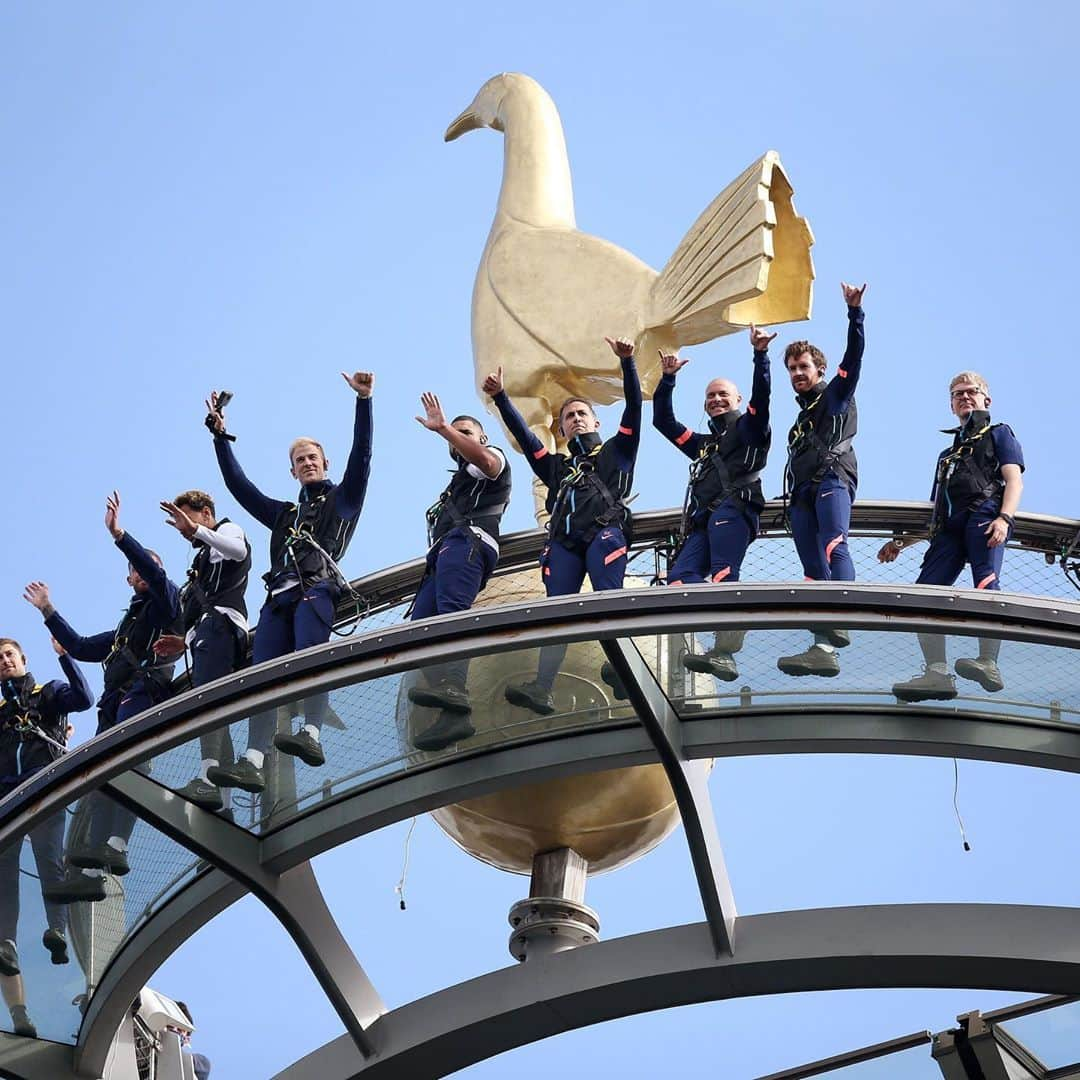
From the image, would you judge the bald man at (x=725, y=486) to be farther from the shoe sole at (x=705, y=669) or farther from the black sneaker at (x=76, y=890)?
the black sneaker at (x=76, y=890)

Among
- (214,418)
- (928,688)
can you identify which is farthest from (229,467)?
(928,688)

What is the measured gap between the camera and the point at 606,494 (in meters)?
16.0

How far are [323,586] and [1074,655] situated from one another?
5.41 metres

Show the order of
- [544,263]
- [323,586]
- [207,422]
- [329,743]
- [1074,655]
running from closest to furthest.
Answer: [1074,655]
[329,743]
[323,586]
[207,422]
[544,263]

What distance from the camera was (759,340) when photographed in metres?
15.8

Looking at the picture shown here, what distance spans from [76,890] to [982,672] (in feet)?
21.7

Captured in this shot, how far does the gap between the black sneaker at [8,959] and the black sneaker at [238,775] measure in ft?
8.84

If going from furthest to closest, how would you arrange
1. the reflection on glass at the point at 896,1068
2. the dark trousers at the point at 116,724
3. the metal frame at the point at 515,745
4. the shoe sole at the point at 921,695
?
the reflection on glass at the point at 896,1068 → the dark trousers at the point at 116,724 → the shoe sole at the point at 921,695 → the metal frame at the point at 515,745

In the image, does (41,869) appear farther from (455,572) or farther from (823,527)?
(823,527)

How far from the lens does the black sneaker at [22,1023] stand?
17062 mm

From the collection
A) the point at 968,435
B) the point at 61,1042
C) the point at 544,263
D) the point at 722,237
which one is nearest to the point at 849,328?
the point at 968,435

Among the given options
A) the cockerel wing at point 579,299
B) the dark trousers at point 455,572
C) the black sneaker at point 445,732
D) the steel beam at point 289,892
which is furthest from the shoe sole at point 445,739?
the cockerel wing at point 579,299

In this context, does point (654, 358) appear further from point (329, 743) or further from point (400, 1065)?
point (400, 1065)

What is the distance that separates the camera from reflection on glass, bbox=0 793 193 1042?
15836 millimetres
